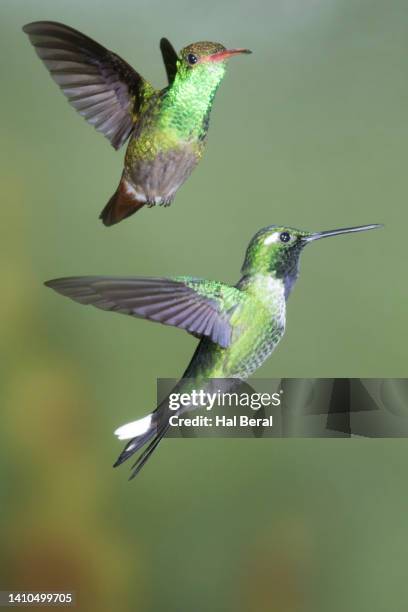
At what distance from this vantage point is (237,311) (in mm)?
528

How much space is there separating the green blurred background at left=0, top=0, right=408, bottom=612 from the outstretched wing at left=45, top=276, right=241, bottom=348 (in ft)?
1.21

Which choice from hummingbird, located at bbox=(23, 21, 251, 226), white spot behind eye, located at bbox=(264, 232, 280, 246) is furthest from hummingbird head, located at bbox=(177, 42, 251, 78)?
white spot behind eye, located at bbox=(264, 232, 280, 246)

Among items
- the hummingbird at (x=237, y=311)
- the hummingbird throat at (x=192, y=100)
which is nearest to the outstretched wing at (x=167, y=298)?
the hummingbird at (x=237, y=311)

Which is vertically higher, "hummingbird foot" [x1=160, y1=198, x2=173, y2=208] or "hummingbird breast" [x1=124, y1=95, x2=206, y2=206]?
"hummingbird breast" [x1=124, y1=95, x2=206, y2=206]

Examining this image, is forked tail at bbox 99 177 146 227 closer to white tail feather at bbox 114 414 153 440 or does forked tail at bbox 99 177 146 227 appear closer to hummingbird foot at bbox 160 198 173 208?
hummingbird foot at bbox 160 198 173 208

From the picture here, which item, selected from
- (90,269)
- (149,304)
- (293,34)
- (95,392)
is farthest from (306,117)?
(149,304)

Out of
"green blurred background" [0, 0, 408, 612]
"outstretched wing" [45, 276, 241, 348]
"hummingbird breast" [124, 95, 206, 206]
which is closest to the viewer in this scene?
"outstretched wing" [45, 276, 241, 348]

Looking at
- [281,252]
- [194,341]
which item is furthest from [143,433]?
[194,341]

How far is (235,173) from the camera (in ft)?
2.98

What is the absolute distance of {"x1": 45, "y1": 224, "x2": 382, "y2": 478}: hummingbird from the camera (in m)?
0.50

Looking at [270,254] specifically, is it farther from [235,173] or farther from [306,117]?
[306,117]

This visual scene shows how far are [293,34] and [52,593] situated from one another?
793 mm

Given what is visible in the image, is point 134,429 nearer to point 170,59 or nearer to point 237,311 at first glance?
point 237,311

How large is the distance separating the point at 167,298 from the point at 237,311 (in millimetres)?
64
